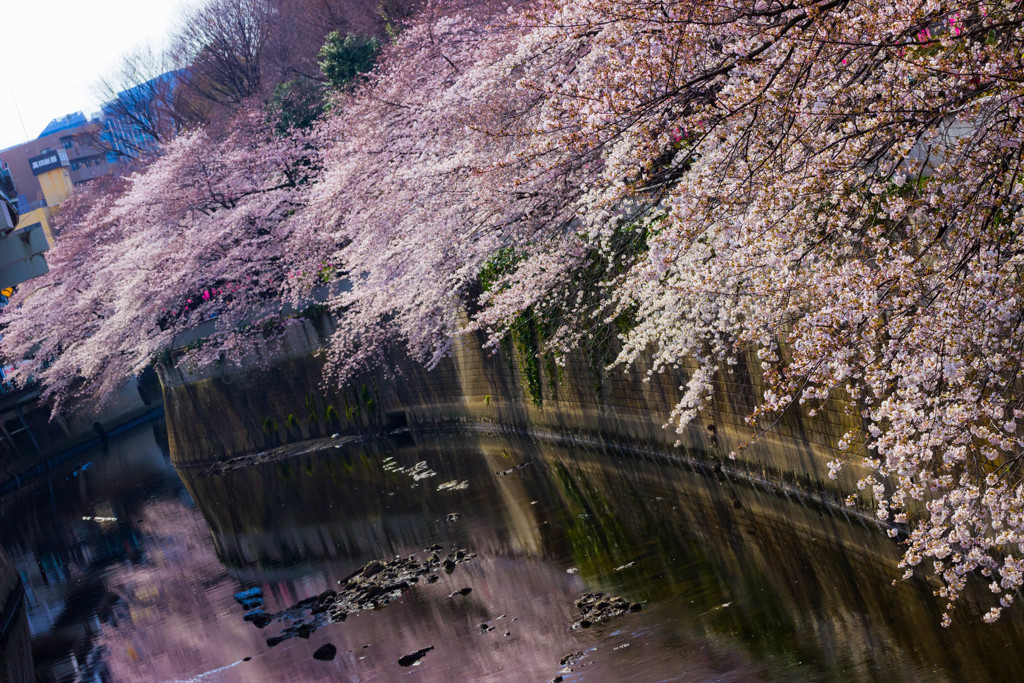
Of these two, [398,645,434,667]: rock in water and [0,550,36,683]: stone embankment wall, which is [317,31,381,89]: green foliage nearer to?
[0,550,36,683]: stone embankment wall

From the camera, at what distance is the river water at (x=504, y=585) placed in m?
8.60

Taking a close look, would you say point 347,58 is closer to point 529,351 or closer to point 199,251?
point 199,251

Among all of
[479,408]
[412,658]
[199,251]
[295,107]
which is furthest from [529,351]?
[295,107]

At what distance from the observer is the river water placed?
8602mm

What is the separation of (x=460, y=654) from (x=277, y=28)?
118ft

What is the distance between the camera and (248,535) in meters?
20.3

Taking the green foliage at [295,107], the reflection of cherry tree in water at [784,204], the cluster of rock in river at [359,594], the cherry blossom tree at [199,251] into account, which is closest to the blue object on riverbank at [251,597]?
the cluster of rock in river at [359,594]

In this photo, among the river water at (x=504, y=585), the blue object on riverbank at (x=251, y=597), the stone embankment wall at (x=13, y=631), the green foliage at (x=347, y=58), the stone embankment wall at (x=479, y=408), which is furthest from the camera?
the green foliage at (x=347, y=58)

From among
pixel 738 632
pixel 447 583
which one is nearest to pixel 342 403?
pixel 447 583

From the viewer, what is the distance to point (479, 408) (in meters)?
23.1

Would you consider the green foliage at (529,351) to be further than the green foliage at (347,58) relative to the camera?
No

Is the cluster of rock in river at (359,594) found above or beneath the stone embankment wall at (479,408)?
beneath

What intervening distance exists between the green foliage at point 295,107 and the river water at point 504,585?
1066 cm

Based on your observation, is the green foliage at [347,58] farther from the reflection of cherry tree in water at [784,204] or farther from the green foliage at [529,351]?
the green foliage at [529,351]
